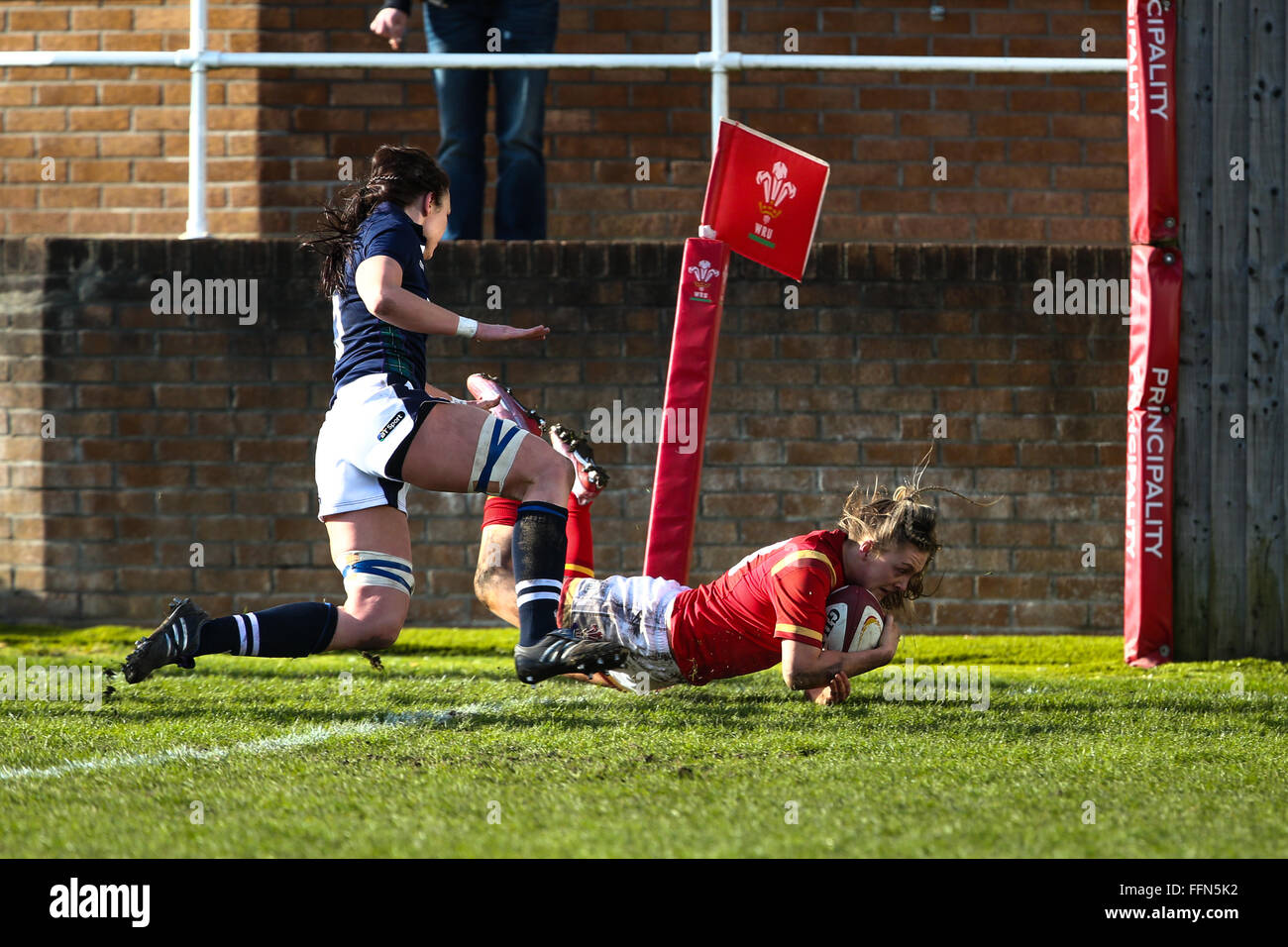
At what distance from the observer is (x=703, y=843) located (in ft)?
9.79

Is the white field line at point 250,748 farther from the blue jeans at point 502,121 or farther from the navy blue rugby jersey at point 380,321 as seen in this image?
the blue jeans at point 502,121

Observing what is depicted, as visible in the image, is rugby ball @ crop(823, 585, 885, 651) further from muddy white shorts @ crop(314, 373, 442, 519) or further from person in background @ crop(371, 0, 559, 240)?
person in background @ crop(371, 0, 559, 240)

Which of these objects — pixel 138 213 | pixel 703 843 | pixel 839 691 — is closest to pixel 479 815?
pixel 703 843

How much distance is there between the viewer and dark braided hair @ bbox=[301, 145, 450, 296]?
472cm

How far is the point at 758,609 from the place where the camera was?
15.5 feet

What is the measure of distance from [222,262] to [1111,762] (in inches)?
192

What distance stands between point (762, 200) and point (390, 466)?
6.90 feet

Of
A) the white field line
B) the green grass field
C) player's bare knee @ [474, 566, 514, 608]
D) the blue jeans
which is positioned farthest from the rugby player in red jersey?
the blue jeans

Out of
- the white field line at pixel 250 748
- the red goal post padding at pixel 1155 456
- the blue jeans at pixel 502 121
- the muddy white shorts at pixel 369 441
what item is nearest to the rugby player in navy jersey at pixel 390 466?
the muddy white shorts at pixel 369 441

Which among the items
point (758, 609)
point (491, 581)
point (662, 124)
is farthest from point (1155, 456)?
point (662, 124)

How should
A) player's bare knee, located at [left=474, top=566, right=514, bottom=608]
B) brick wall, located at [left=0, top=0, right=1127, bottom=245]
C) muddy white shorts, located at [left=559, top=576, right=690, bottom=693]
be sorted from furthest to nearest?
brick wall, located at [left=0, top=0, right=1127, bottom=245] → player's bare knee, located at [left=474, top=566, right=514, bottom=608] → muddy white shorts, located at [left=559, top=576, right=690, bottom=693]

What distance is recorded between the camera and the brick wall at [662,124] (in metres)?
8.89

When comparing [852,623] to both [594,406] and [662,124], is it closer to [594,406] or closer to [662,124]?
[594,406]

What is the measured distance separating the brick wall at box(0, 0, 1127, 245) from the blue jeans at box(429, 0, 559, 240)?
1.40m
